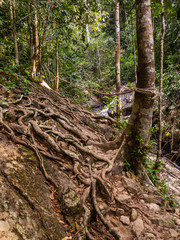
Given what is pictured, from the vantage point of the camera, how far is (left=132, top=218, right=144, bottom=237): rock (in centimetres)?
211

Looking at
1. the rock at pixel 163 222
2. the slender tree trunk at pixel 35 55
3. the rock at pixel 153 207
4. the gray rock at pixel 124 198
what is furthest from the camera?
the slender tree trunk at pixel 35 55

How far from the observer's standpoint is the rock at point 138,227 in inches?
83.0

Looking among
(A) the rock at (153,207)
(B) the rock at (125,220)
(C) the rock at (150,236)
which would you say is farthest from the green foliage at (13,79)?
(C) the rock at (150,236)


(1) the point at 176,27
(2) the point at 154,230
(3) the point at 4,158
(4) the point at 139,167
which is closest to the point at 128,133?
(4) the point at 139,167

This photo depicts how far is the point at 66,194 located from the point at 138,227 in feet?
4.10

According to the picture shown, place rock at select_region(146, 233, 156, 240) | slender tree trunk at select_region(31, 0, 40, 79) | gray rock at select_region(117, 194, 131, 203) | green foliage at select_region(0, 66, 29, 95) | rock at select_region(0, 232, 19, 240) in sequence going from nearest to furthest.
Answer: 1. rock at select_region(0, 232, 19, 240)
2. rock at select_region(146, 233, 156, 240)
3. gray rock at select_region(117, 194, 131, 203)
4. green foliage at select_region(0, 66, 29, 95)
5. slender tree trunk at select_region(31, 0, 40, 79)

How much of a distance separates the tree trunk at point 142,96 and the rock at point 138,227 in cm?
106

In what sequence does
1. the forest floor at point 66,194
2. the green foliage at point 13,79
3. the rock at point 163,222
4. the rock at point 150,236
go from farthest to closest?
the green foliage at point 13,79 → the rock at point 163,222 → the rock at point 150,236 → the forest floor at point 66,194

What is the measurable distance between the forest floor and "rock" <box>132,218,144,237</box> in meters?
0.01

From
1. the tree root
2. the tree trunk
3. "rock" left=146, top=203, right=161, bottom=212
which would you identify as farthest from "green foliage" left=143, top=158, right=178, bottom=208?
the tree root

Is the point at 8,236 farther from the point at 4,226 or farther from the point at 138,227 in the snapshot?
the point at 138,227

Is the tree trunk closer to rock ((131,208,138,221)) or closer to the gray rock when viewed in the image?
the gray rock

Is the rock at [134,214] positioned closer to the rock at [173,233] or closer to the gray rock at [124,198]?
the gray rock at [124,198]

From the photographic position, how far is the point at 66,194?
80.4 inches
